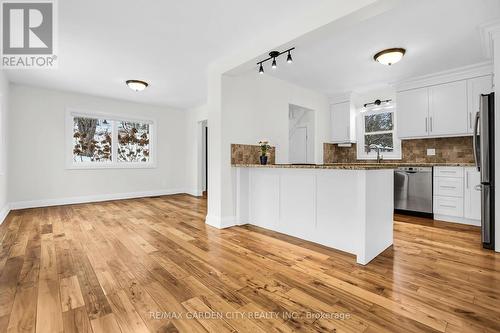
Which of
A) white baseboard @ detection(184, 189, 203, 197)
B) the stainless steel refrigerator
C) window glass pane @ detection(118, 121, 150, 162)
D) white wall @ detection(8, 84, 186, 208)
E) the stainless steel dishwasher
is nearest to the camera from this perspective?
the stainless steel refrigerator

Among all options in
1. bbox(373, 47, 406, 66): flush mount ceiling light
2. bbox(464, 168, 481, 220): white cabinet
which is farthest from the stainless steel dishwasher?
bbox(373, 47, 406, 66): flush mount ceiling light

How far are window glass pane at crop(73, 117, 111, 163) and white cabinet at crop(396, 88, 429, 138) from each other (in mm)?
6376

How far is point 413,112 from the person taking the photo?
14.4 ft

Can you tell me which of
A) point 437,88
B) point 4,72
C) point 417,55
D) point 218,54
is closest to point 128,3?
point 218,54

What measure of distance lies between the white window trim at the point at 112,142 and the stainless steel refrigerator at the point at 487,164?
637 centimetres

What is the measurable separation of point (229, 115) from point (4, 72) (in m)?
3.77

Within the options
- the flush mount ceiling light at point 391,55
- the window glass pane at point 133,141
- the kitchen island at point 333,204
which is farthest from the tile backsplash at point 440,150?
the window glass pane at point 133,141

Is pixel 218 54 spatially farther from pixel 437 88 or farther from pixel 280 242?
pixel 437 88

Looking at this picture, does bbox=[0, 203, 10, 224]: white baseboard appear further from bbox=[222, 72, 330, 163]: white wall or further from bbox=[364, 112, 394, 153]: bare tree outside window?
bbox=[364, 112, 394, 153]: bare tree outside window

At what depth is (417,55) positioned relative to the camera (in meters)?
3.39

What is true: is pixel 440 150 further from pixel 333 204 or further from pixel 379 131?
pixel 333 204

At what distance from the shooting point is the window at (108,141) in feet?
17.8

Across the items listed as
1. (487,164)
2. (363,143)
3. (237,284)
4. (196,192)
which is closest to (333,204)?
(237,284)

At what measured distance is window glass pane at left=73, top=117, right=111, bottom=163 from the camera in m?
5.43
